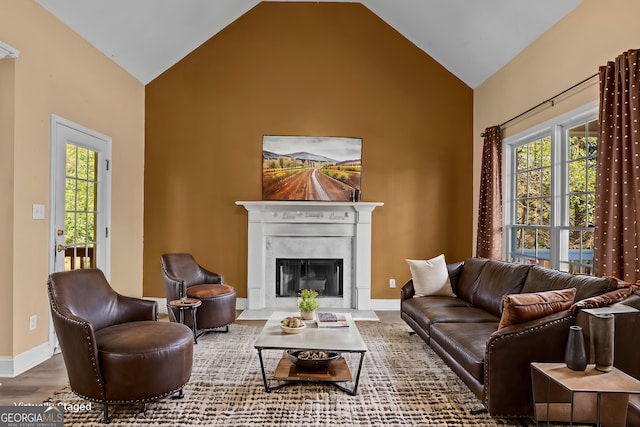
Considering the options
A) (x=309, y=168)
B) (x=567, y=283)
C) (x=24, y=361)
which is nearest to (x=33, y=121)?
(x=24, y=361)

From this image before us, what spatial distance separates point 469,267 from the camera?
184 inches

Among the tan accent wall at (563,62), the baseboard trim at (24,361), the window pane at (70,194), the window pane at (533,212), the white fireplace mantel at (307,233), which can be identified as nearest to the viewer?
the tan accent wall at (563,62)

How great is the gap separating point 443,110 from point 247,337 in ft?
13.4

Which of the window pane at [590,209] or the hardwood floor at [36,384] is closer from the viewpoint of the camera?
the hardwood floor at [36,384]

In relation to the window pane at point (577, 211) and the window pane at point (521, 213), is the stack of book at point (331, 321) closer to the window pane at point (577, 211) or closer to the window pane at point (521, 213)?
the window pane at point (577, 211)

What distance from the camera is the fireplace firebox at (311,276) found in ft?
19.7

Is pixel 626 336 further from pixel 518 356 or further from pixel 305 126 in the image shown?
pixel 305 126

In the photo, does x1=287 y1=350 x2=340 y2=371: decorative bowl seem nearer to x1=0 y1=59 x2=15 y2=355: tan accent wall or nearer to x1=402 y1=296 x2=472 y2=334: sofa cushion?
x1=402 y1=296 x2=472 y2=334: sofa cushion

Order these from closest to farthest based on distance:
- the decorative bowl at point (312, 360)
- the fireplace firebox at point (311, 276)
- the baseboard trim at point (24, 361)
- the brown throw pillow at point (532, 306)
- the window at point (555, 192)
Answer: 1. the brown throw pillow at point (532, 306)
2. the decorative bowl at point (312, 360)
3. the baseboard trim at point (24, 361)
4. the window at point (555, 192)
5. the fireplace firebox at point (311, 276)

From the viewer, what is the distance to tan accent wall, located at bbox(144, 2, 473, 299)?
5957mm

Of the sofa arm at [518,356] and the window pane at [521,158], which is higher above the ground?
the window pane at [521,158]

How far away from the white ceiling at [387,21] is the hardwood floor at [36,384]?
125 inches

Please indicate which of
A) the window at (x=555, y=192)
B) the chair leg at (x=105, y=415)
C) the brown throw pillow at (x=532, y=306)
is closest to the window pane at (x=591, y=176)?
the window at (x=555, y=192)

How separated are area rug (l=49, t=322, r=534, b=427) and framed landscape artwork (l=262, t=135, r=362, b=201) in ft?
8.64
